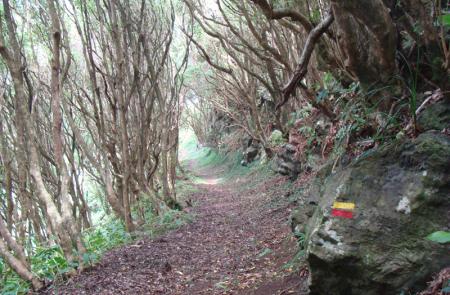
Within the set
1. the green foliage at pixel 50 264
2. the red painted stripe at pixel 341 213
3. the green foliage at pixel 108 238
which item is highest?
the red painted stripe at pixel 341 213

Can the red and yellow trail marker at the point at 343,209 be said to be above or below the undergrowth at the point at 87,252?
above

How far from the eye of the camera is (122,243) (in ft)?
21.9

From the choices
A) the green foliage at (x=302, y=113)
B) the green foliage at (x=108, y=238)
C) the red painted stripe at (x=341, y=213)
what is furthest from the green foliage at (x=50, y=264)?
the green foliage at (x=302, y=113)

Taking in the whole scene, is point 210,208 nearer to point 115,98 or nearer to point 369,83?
point 115,98

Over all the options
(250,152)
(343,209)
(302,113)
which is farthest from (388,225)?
(250,152)

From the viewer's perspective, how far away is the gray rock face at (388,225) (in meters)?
2.40

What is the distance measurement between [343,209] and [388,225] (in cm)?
34

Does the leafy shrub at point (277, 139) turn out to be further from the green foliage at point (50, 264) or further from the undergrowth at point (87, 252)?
the green foliage at point (50, 264)

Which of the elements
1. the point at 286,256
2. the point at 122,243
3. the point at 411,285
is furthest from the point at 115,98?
the point at 411,285

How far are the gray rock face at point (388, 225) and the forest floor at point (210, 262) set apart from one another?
2.42 feet

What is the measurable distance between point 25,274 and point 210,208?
565cm

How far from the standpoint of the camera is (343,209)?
111 inches

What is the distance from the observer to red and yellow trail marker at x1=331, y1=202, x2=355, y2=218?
278 centimetres

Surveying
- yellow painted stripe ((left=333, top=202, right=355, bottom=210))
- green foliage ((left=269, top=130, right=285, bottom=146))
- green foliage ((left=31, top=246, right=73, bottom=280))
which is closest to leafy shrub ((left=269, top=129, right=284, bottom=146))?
green foliage ((left=269, top=130, right=285, bottom=146))
